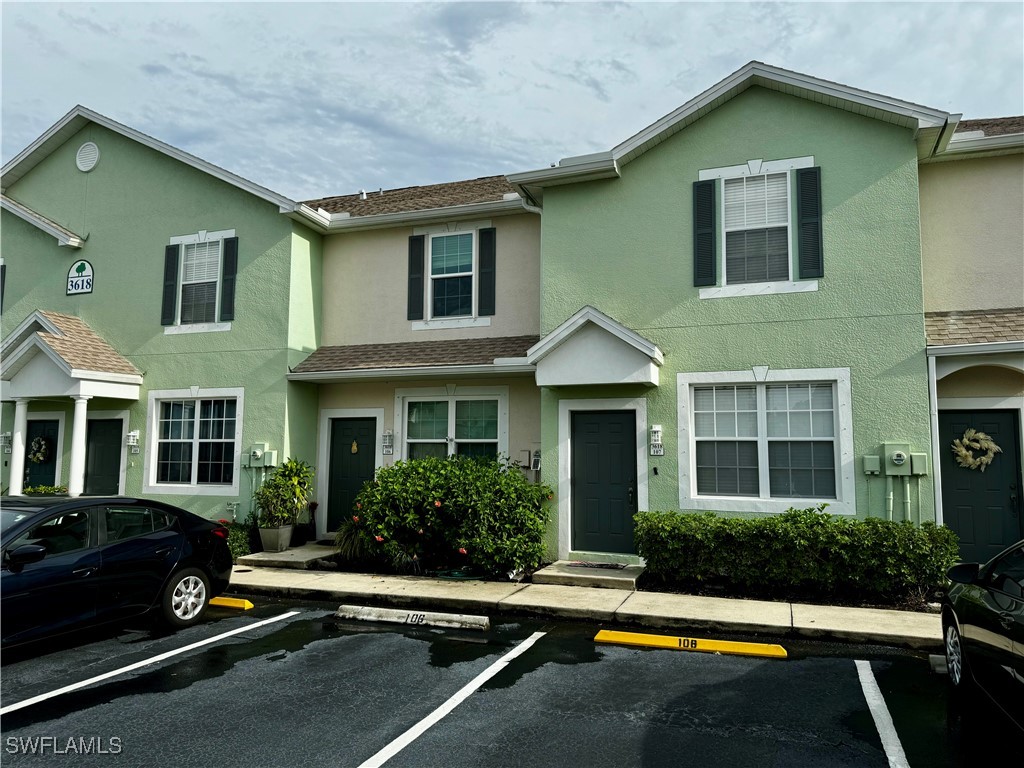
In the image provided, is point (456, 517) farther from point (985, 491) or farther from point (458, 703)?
point (985, 491)

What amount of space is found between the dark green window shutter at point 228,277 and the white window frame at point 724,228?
27.4 ft

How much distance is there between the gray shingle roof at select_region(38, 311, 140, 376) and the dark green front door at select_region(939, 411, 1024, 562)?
13.7 metres

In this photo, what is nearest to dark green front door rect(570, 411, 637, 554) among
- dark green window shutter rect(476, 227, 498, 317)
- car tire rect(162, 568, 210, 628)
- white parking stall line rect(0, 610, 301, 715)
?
dark green window shutter rect(476, 227, 498, 317)

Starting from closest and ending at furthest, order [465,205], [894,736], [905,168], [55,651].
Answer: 1. [894,736]
2. [55,651]
3. [905,168]
4. [465,205]

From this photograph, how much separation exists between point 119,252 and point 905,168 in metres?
13.7

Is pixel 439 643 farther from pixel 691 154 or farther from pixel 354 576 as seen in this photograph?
pixel 691 154

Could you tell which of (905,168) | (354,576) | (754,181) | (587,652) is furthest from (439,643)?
(905,168)

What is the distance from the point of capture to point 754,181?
10.2 metres

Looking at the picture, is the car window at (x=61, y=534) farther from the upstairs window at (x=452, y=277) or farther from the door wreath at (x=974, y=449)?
the door wreath at (x=974, y=449)

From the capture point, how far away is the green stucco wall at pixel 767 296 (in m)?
9.34

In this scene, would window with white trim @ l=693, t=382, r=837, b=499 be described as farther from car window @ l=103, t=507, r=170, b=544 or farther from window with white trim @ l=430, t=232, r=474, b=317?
car window @ l=103, t=507, r=170, b=544

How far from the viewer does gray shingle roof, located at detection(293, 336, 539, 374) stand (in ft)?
38.8

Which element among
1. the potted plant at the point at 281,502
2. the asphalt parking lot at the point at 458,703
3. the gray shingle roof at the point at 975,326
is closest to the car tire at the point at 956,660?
the asphalt parking lot at the point at 458,703

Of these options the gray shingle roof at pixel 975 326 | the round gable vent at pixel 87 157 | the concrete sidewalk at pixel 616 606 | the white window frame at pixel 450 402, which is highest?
the round gable vent at pixel 87 157
